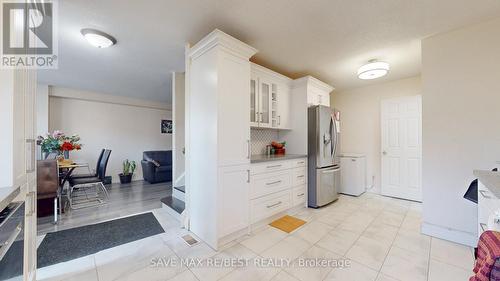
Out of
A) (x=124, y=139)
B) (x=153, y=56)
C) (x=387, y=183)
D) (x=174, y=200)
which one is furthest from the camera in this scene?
(x=124, y=139)

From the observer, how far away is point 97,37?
2.14 meters

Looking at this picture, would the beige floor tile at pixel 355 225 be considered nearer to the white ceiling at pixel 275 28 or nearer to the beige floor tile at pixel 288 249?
the beige floor tile at pixel 288 249

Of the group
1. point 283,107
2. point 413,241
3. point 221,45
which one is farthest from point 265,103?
point 413,241

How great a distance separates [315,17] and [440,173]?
230cm

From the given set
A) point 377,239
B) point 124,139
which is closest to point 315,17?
point 377,239

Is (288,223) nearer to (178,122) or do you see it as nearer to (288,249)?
(288,249)

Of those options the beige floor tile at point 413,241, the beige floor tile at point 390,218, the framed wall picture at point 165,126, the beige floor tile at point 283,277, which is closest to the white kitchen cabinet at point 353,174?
the beige floor tile at point 390,218

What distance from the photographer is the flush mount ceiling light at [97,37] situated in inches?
82.7

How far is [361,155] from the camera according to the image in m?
4.05

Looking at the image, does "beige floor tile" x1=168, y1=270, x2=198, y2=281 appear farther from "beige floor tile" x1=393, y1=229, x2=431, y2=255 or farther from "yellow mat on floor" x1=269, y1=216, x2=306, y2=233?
"beige floor tile" x1=393, y1=229, x2=431, y2=255

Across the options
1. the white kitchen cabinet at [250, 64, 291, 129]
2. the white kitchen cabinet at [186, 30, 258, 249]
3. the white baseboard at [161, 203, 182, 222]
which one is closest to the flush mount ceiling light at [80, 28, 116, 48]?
the white kitchen cabinet at [186, 30, 258, 249]

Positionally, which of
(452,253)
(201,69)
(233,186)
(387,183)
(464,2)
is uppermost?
(464,2)

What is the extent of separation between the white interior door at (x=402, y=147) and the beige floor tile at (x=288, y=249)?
2853mm

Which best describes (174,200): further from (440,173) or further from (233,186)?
(440,173)
